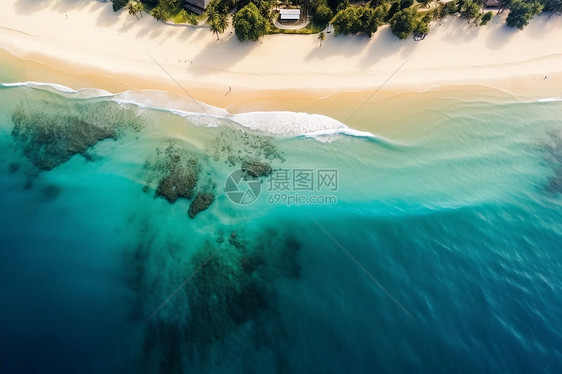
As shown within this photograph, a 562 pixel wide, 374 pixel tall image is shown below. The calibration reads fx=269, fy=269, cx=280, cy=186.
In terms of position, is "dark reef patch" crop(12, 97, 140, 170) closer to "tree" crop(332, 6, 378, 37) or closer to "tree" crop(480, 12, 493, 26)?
"tree" crop(332, 6, 378, 37)

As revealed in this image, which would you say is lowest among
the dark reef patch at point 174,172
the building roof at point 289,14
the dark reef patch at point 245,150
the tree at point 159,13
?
the dark reef patch at point 174,172

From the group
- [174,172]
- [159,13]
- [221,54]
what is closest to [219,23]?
[221,54]

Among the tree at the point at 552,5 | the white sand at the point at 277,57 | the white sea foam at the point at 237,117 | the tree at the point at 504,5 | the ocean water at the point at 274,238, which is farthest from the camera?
the tree at the point at 552,5

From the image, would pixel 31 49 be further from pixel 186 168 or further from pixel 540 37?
pixel 540 37

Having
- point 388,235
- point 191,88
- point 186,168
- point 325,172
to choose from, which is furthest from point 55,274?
point 388,235

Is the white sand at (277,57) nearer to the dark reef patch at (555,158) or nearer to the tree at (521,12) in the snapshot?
the tree at (521,12)

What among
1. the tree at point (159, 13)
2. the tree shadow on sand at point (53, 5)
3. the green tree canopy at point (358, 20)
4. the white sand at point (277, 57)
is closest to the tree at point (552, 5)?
the white sand at point (277, 57)
